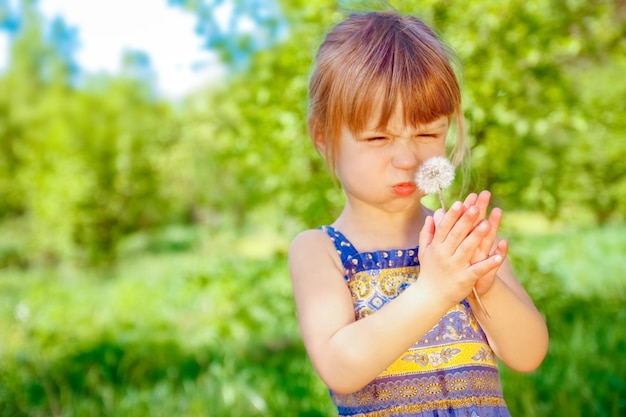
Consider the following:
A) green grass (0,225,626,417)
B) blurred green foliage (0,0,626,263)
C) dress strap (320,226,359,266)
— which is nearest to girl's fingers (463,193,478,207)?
dress strap (320,226,359,266)

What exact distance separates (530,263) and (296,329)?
177 cm

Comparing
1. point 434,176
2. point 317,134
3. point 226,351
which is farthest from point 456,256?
point 226,351

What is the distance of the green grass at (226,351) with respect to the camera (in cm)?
309

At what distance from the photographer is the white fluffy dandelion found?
4.12 feet

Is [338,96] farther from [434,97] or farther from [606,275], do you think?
[606,275]

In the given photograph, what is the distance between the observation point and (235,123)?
13.9 ft

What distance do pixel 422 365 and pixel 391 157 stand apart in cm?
39

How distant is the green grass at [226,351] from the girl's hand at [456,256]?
5.73 ft

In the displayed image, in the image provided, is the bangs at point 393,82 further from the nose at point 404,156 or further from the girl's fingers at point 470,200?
the girl's fingers at point 470,200

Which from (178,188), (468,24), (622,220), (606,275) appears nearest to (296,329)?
(468,24)

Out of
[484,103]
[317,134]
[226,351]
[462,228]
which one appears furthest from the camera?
[226,351]

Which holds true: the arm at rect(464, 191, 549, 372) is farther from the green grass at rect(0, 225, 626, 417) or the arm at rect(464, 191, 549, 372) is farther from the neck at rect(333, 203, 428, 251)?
the green grass at rect(0, 225, 626, 417)

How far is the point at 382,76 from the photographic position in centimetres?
129

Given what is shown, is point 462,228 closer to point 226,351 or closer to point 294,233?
point 294,233
